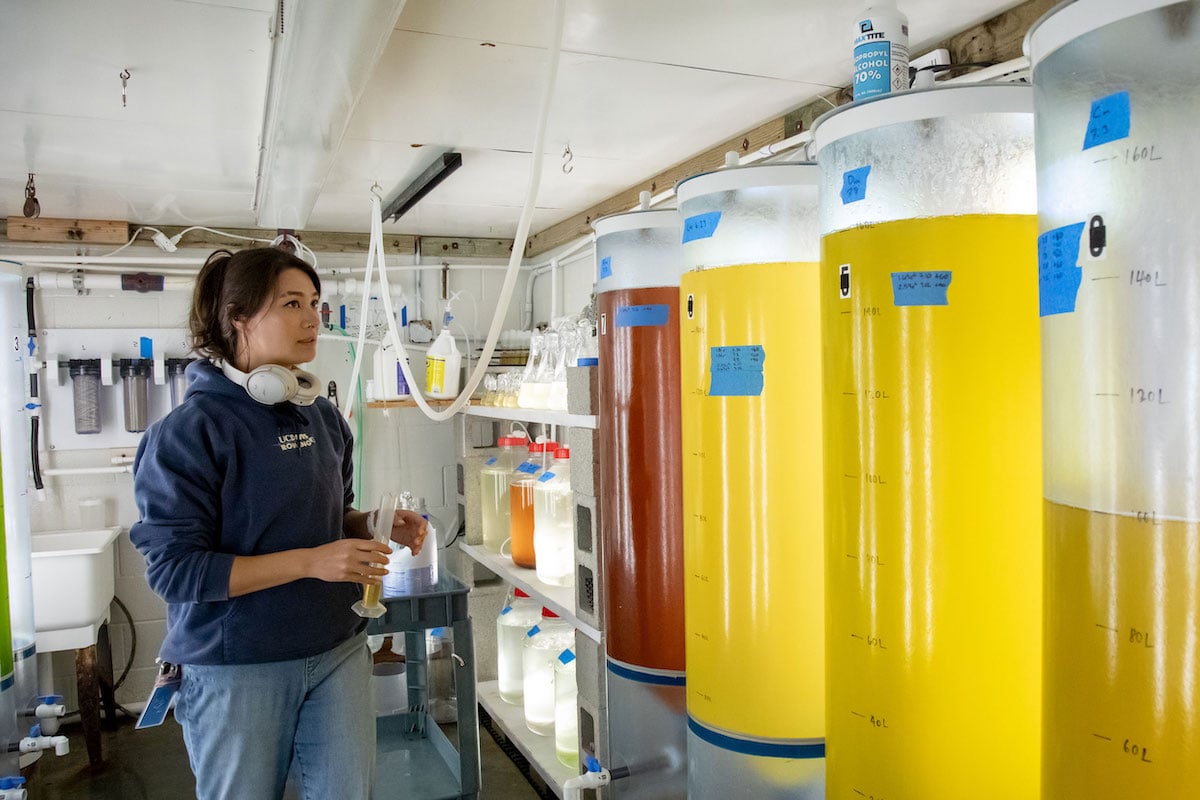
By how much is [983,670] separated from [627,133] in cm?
165

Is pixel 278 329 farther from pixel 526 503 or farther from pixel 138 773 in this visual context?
pixel 138 773

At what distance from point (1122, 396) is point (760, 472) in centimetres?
62

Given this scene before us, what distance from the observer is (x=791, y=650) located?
3.92ft

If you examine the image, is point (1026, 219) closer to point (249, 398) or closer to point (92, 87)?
point (249, 398)

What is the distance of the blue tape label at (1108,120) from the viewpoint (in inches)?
23.3

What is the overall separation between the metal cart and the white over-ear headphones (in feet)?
3.19

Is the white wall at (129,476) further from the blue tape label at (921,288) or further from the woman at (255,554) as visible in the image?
the blue tape label at (921,288)

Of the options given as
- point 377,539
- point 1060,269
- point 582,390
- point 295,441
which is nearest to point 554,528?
point 582,390

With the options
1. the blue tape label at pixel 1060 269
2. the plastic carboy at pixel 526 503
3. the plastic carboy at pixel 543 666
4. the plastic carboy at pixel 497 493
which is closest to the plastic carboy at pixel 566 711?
the plastic carboy at pixel 543 666

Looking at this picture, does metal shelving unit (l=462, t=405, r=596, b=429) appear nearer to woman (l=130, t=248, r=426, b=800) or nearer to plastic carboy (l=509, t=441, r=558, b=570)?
plastic carboy (l=509, t=441, r=558, b=570)

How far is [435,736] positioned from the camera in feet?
9.68

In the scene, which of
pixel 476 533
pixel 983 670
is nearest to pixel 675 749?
pixel 983 670

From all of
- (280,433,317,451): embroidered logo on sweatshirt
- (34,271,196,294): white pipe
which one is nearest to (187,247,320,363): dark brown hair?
(280,433,317,451): embroidered logo on sweatshirt

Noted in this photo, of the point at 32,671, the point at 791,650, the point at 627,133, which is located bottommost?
the point at 32,671
